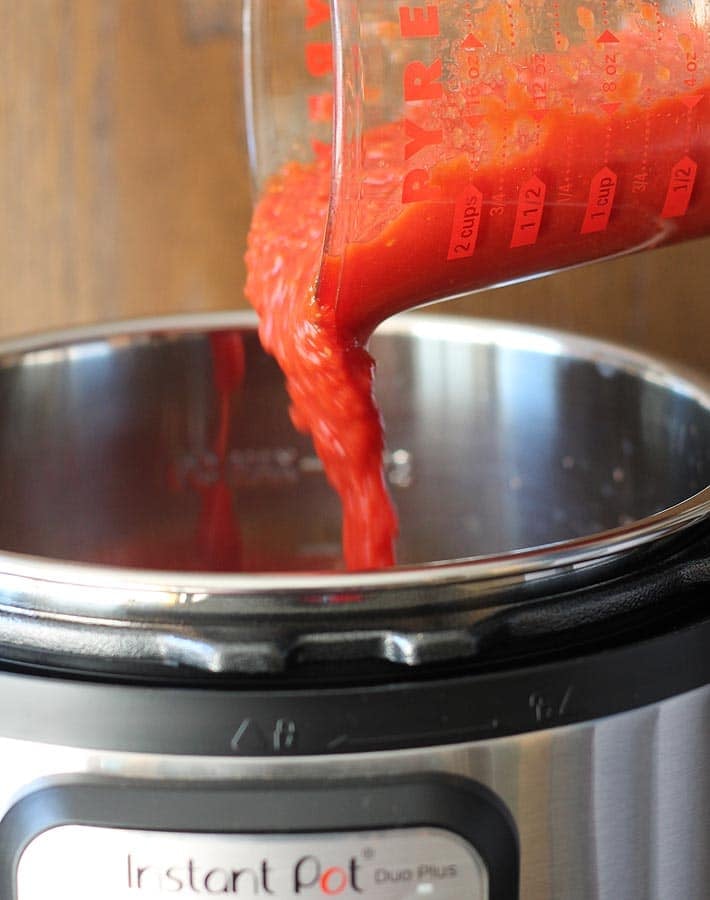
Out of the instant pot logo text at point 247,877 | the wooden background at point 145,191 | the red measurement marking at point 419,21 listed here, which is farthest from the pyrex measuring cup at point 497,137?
the wooden background at point 145,191

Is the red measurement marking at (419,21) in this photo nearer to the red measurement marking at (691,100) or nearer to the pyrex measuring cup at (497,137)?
the pyrex measuring cup at (497,137)

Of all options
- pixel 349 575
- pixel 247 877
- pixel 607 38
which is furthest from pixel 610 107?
pixel 247 877

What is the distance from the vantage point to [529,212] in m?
0.76

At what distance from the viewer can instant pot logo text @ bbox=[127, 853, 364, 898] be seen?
665 mm

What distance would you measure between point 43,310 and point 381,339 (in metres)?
0.48

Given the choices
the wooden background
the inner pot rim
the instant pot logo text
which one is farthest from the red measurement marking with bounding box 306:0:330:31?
the instant pot logo text

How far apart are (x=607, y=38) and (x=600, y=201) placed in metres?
0.09

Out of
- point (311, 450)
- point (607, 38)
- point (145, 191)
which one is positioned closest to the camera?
point (607, 38)

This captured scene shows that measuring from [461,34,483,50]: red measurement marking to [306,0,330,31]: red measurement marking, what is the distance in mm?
278

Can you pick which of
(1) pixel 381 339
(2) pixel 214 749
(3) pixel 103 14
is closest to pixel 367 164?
(2) pixel 214 749

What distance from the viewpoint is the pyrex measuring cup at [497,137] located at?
73 cm

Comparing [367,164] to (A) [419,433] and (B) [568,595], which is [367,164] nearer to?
(B) [568,595]

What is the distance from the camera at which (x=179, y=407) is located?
116cm

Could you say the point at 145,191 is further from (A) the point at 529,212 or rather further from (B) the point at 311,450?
(A) the point at 529,212
